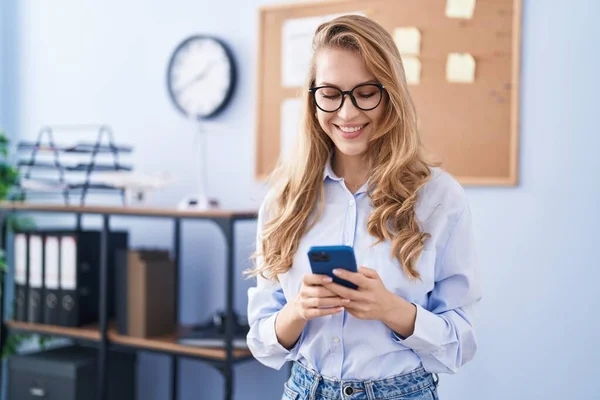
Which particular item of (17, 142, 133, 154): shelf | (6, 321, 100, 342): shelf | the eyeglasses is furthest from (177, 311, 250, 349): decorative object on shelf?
the eyeglasses

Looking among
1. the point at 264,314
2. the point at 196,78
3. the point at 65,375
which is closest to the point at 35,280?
the point at 65,375

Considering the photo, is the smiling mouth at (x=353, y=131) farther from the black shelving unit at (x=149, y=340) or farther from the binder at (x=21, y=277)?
the binder at (x=21, y=277)

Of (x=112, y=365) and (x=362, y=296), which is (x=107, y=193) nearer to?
(x=112, y=365)

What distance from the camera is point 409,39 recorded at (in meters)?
2.38

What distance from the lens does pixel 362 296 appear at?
1226 millimetres

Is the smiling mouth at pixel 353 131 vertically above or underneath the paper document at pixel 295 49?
underneath

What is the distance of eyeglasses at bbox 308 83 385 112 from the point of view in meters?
1.35

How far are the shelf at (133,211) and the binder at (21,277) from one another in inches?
5.5

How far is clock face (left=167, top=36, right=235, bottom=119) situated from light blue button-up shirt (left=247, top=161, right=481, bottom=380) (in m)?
1.55

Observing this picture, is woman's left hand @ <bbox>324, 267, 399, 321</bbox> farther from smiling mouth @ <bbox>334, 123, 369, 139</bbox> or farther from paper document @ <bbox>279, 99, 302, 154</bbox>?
paper document @ <bbox>279, 99, 302, 154</bbox>

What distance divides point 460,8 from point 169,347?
152cm

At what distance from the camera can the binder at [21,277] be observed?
9.54 ft

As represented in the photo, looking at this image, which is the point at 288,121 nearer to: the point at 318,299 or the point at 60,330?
the point at 60,330

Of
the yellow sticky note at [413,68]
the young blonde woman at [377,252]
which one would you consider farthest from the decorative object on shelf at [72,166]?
the young blonde woman at [377,252]
